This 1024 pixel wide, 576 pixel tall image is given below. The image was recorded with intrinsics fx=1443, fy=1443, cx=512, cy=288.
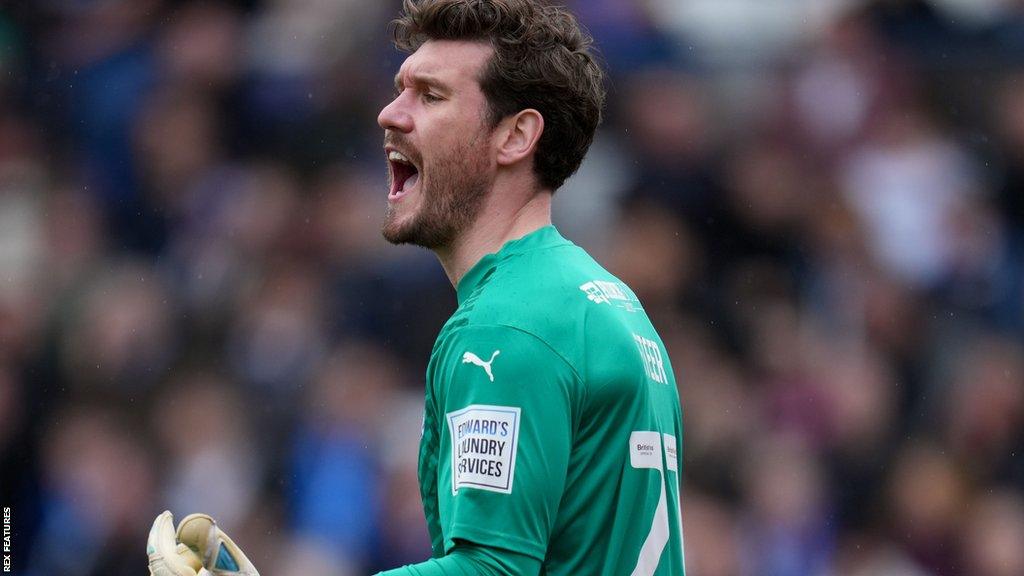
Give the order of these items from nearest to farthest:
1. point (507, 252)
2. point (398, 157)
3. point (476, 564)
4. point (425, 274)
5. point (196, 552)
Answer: point (476, 564) → point (196, 552) → point (507, 252) → point (398, 157) → point (425, 274)

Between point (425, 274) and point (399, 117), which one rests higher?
point (399, 117)

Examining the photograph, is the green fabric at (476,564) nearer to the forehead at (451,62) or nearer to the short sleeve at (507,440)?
the short sleeve at (507,440)

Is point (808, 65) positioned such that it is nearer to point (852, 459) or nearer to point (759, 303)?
point (759, 303)

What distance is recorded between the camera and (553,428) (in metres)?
2.50

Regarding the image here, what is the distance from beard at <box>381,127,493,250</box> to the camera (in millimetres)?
2939

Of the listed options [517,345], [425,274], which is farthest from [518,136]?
[425,274]

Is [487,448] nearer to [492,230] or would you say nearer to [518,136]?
[492,230]

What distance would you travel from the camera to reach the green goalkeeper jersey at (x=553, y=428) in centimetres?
247

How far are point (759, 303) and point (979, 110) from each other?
1.55 metres

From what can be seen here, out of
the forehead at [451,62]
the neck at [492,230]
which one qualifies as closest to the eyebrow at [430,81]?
the forehead at [451,62]

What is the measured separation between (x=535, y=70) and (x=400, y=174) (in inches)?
15.1

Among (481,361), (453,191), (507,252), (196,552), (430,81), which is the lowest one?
(196,552)

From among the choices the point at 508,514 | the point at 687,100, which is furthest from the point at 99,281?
the point at 508,514

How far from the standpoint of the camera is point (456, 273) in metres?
2.96
